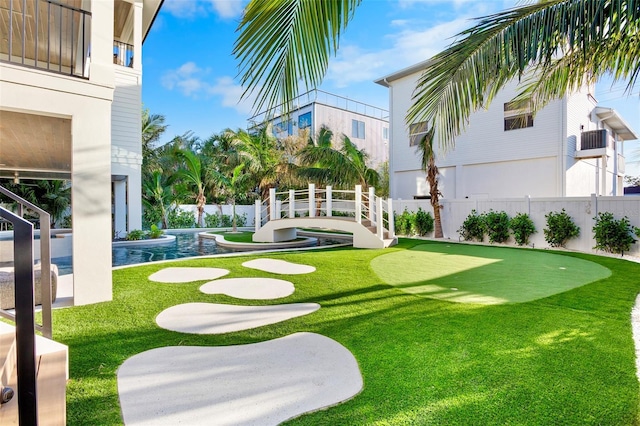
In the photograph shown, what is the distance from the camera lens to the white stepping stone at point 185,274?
6312mm

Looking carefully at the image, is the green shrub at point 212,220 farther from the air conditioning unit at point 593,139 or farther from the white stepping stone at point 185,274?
the air conditioning unit at point 593,139

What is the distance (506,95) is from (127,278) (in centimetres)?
1647

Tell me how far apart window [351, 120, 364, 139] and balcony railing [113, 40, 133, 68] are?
17.2 meters

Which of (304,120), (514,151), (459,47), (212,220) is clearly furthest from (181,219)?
(459,47)

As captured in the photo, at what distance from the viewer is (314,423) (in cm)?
228

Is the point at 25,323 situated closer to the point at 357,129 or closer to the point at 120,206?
the point at 120,206

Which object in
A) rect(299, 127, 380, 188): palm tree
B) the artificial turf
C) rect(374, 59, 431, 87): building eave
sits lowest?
the artificial turf

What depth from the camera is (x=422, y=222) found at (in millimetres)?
14523

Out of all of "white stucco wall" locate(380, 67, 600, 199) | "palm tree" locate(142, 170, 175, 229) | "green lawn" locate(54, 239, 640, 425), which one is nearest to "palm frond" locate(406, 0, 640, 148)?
"green lawn" locate(54, 239, 640, 425)

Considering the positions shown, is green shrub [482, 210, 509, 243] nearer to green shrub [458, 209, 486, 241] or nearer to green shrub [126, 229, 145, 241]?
green shrub [458, 209, 486, 241]

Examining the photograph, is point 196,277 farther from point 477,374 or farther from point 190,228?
point 190,228

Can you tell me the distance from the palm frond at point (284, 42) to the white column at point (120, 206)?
14.2m

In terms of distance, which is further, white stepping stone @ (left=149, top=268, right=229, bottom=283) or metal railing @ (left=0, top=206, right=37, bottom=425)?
white stepping stone @ (left=149, top=268, right=229, bottom=283)

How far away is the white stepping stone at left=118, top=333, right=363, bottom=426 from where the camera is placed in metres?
2.40
